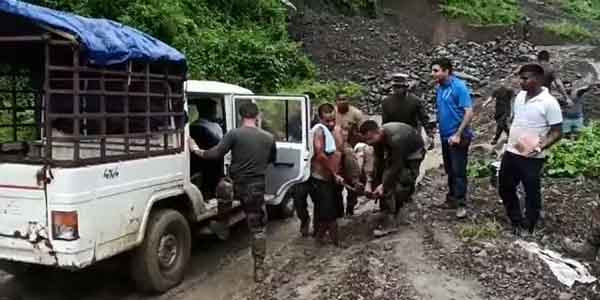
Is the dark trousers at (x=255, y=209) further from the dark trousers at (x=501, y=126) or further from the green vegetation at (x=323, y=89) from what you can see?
the green vegetation at (x=323, y=89)

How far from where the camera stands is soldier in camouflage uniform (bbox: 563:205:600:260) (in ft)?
18.3

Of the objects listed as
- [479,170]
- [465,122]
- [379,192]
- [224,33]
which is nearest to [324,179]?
[379,192]

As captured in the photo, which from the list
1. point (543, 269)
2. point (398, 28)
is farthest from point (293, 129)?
point (398, 28)

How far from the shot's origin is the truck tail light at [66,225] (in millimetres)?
4871

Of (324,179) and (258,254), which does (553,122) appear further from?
(258,254)

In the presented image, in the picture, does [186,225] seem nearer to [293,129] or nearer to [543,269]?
[293,129]

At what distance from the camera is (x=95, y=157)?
17.1 feet

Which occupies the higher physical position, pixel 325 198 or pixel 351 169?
pixel 351 169

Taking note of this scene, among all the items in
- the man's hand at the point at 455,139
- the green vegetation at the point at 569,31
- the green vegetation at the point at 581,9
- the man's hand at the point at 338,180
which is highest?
the green vegetation at the point at 581,9

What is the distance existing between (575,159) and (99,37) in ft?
21.7

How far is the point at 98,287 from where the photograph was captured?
20.6 feet

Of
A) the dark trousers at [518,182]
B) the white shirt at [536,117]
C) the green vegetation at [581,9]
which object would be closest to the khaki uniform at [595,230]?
the dark trousers at [518,182]

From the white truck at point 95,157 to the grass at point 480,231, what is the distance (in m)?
1.94

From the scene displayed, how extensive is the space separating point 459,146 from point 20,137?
4.77 meters
